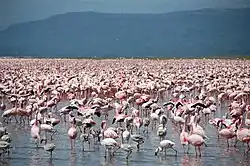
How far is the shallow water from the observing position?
11047 millimetres

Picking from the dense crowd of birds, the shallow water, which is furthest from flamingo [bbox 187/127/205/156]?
the shallow water

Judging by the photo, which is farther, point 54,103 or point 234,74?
point 234,74

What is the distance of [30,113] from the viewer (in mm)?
15773

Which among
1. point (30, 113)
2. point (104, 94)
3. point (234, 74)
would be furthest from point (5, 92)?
point (234, 74)

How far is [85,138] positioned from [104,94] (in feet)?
30.2

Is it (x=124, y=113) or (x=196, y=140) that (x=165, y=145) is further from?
(x=124, y=113)

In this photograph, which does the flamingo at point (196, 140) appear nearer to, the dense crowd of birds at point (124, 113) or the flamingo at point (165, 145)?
the dense crowd of birds at point (124, 113)

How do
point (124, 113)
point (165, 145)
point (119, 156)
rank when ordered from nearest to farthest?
point (165, 145) < point (119, 156) < point (124, 113)

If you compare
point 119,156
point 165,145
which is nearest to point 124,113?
point 119,156

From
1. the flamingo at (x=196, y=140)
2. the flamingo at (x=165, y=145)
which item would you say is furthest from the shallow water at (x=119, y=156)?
the flamingo at (x=196, y=140)

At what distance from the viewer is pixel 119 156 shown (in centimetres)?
1156

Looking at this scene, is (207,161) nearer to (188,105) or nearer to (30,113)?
(188,105)

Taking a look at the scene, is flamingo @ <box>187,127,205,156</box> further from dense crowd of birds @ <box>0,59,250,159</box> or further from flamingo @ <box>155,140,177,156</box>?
flamingo @ <box>155,140,177,156</box>

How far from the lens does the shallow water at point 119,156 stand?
11047 mm
